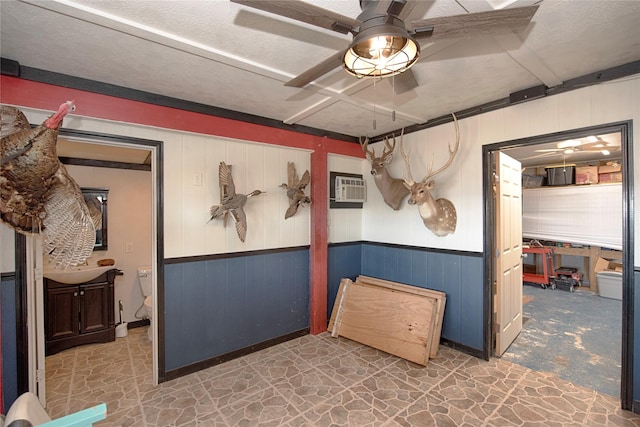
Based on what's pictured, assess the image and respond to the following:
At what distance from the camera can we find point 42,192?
5.06 feet

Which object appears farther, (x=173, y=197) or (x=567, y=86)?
(x=173, y=197)

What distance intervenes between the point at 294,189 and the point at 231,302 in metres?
1.41

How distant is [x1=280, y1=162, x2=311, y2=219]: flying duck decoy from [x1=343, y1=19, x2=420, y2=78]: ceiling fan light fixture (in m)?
1.98

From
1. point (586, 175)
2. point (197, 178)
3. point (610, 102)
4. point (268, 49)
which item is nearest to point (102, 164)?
point (197, 178)

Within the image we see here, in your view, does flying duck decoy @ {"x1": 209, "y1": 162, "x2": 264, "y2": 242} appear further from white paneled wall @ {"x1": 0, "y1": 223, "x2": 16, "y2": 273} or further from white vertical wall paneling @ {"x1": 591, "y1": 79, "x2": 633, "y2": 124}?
white vertical wall paneling @ {"x1": 591, "y1": 79, "x2": 633, "y2": 124}

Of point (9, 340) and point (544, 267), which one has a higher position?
point (9, 340)

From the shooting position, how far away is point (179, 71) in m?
2.16

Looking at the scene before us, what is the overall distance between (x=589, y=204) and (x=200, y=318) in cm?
643

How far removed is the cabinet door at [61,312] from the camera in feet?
10.4

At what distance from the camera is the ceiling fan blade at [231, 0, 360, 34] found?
3.34 feet

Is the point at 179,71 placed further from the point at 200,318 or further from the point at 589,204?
the point at 589,204

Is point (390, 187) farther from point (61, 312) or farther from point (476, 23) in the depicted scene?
point (61, 312)

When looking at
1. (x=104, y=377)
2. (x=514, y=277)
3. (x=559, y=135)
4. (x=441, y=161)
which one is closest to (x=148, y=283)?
(x=104, y=377)

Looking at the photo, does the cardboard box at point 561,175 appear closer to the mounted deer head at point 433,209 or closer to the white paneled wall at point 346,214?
Result: the mounted deer head at point 433,209
